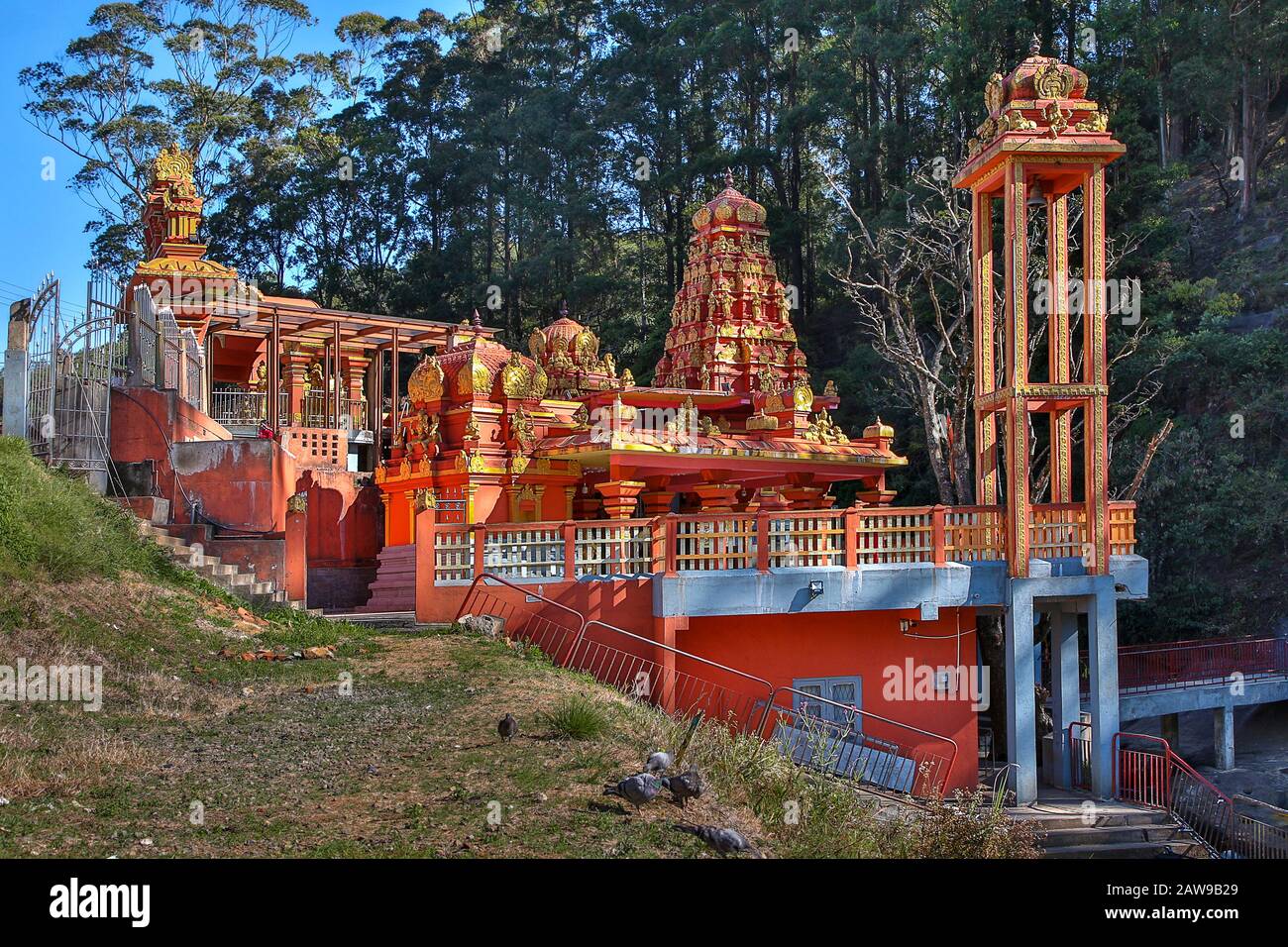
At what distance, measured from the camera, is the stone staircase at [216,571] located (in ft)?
52.4

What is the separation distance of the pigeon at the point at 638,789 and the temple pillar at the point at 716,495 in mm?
13811

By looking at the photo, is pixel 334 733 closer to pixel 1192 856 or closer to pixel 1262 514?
pixel 1192 856

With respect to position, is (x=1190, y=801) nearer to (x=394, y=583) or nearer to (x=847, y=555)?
(x=847, y=555)

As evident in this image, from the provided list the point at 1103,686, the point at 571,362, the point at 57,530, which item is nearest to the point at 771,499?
the point at 571,362

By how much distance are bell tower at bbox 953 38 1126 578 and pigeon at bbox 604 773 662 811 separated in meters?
8.05

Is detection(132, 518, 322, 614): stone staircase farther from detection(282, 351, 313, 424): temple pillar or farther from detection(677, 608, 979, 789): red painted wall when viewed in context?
detection(282, 351, 313, 424): temple pillar

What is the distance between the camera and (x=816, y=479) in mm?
24750

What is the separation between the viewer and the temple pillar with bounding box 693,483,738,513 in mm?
23484

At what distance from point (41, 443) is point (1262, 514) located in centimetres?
2231

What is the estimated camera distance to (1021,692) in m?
15.9

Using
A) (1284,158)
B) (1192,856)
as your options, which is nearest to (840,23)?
(1284,158)

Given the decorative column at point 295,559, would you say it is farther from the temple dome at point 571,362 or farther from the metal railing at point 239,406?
the metal railing at point 239,406

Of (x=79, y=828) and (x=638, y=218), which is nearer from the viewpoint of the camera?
(x=79, y=828)

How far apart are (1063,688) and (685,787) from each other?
8448 mm
